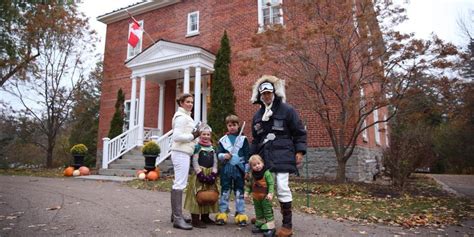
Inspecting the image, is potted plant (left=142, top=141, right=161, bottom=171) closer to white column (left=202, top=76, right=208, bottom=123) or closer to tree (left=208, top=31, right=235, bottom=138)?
tree (left=208, top=31, right=235, bottom=138)

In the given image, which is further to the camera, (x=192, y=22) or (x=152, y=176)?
(x=192, y=22)

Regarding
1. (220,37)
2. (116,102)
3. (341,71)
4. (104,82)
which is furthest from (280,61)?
(104,82)

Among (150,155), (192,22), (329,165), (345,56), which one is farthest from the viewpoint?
(192,22)

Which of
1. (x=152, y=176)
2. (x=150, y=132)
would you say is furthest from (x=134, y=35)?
(x=152, y=176)

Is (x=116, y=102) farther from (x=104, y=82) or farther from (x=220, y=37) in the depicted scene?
(x=220, y=37)

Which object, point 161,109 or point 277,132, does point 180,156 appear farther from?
point 161,109

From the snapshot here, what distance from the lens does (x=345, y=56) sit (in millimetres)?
8258

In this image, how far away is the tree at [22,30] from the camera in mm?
5863

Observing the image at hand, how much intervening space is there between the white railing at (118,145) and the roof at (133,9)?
20.8 ft

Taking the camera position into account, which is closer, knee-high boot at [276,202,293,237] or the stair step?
knee-high boot at [276,202,293,237]

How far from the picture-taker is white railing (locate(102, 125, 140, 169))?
38.9ft

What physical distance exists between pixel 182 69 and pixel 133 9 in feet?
20.4

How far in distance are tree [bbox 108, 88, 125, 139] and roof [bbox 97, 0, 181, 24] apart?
4325 millimetres

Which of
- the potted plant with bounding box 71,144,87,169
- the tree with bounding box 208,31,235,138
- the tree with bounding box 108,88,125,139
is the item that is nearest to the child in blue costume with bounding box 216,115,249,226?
the tree with bounding box 208,31,235,138
